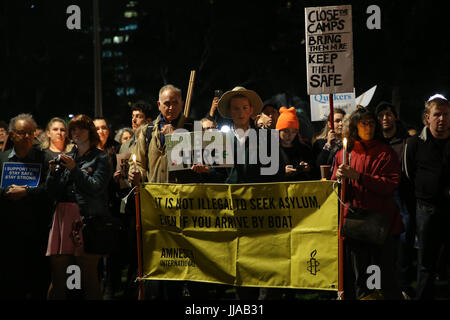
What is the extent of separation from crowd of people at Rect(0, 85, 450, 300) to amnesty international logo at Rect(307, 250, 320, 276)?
52 centimetres

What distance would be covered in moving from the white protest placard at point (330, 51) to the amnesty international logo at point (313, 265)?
8.08 ft

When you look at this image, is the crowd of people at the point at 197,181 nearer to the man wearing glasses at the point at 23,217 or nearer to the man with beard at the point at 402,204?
the man wearing glasses at the point at 23,217

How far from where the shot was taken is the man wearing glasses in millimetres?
8008

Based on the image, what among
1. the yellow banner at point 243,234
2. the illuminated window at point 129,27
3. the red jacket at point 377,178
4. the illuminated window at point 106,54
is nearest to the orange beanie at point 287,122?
the red jacket at point 377,178

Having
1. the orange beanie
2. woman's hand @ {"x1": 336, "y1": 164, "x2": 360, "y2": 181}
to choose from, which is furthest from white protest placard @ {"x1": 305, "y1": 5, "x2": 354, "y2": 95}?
woman's hand @ {"x1": 336, "y1": 164, "x2": 360, "y2": 181}

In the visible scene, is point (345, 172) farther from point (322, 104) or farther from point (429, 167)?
point (322, 104)

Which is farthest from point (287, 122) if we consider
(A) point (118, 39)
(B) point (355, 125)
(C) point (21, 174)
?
(A) point (118, 39)

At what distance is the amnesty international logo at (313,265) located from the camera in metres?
6.50

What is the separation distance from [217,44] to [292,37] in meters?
3.48

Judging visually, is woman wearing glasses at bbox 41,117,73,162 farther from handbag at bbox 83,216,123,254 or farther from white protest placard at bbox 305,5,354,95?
white protest placard at bbox 305,5,354,95

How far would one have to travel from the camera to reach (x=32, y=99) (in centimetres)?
3347

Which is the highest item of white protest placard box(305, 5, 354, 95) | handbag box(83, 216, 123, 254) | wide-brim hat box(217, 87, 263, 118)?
white protest placard box(305, 5, 354, 95)
